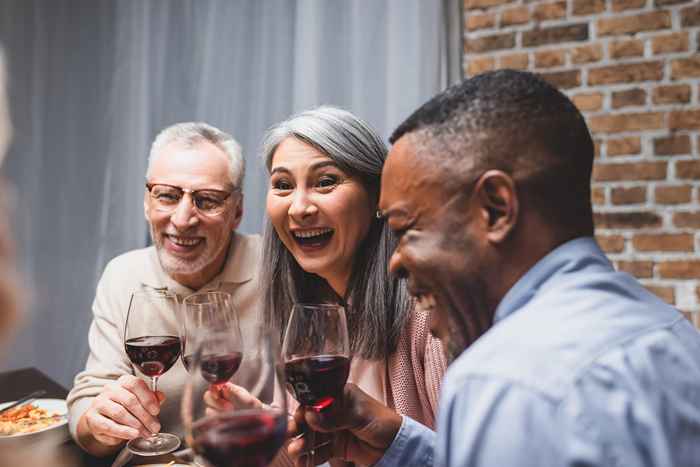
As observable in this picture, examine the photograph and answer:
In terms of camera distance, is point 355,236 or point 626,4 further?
point 626,4

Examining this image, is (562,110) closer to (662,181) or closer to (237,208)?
(237,208)

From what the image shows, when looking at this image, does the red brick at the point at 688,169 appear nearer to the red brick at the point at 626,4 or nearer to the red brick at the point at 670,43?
A: the red brick at the point at 670,43

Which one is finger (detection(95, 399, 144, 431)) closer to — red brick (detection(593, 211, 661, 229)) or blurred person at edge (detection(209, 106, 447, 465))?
blurred person at edge (detection(209, 106, 447, 465))

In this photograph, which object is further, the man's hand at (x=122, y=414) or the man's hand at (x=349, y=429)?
the man's hand at (x=122, y=414)

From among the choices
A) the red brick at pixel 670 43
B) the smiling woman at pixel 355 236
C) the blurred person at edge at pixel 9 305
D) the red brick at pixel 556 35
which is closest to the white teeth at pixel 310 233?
the smiling woman at pixel 355 236

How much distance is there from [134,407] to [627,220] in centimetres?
171

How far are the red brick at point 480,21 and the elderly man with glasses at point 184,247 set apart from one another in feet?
3.30

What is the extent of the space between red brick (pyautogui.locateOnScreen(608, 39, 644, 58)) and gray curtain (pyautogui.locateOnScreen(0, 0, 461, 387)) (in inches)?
21.6

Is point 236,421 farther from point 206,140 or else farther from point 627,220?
point 627,220

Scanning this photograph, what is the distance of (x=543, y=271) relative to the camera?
787mm

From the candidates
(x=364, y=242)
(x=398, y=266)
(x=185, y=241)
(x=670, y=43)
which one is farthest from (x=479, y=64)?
(x=398, y=266)

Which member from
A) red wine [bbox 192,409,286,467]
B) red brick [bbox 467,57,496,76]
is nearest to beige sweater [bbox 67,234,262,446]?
red wine [bbox 192,409,286,467]

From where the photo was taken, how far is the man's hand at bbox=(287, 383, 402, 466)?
1.07m

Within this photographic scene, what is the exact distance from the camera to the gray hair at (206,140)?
202 centimetres
